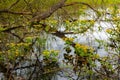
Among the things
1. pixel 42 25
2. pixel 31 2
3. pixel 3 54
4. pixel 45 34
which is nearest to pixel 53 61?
pixel 3 54

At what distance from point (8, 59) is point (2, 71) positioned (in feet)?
2.16

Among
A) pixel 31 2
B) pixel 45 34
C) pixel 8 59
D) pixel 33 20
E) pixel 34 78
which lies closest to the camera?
pixel 8 59

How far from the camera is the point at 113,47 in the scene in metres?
6.50

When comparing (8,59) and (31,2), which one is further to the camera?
(31,2)

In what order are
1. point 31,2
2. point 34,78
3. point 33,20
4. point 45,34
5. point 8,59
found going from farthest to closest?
1. point 31,2
2. point 45,34
3. point 33,20
4. point 34,78
5. point 8,59

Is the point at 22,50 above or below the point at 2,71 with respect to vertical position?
above

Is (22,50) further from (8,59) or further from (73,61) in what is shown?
(73,61)

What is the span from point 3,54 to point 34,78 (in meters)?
0.74

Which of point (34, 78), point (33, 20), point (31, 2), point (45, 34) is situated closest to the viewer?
point (34, 78)

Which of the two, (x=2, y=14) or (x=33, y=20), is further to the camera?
(x=2, y=14)

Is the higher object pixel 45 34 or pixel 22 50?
pixel 22 50

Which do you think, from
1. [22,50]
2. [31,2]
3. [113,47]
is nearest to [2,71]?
[22,50]

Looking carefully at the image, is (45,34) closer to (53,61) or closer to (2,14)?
(2,14)

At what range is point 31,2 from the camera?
978 centimetres
